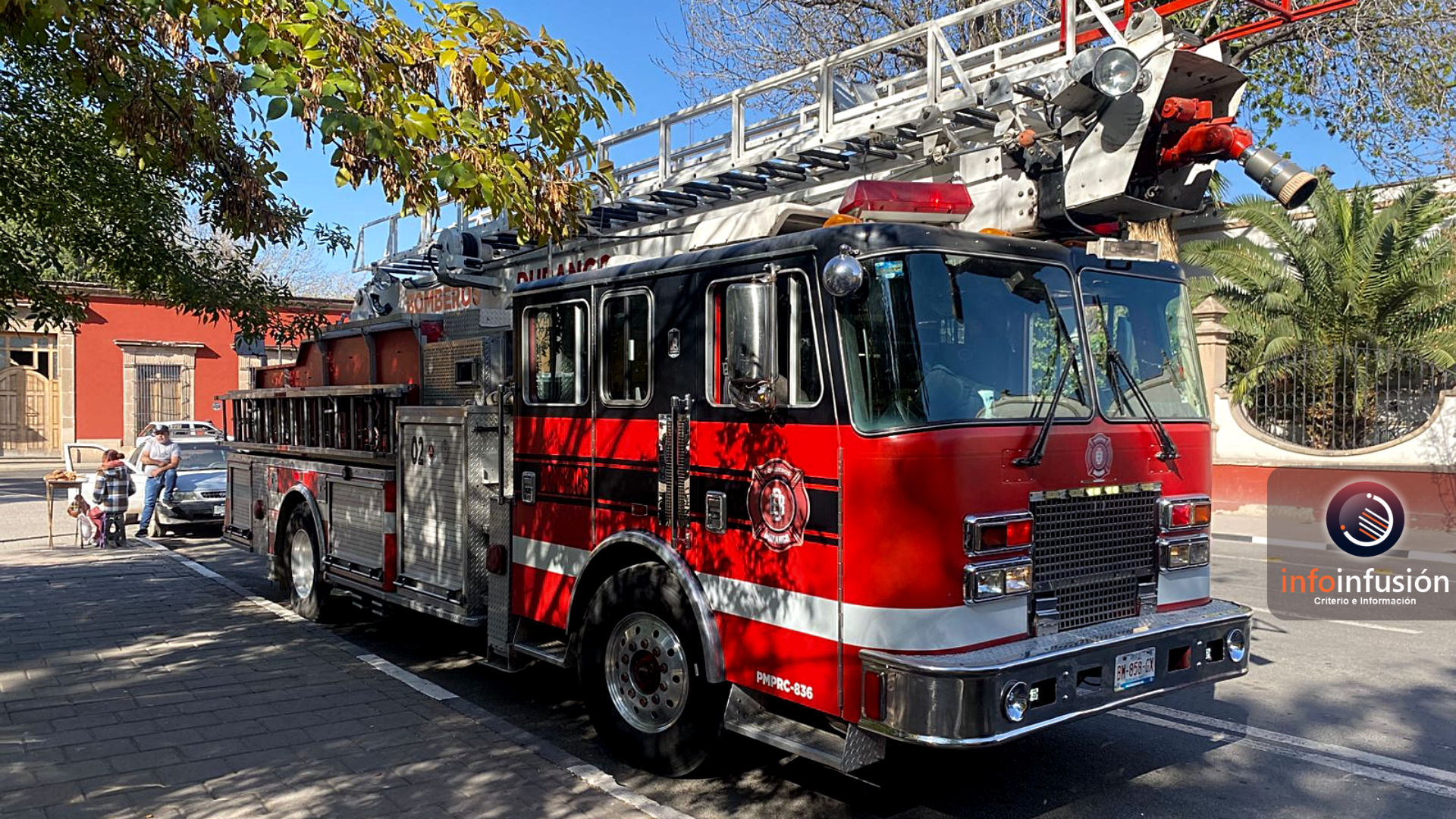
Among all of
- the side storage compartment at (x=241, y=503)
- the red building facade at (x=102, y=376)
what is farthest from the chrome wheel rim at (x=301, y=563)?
the red building facade at (x=102, y=376)

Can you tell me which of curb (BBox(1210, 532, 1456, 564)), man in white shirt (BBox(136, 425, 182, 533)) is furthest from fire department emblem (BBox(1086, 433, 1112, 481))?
man in white shirt (BBox(136, 425, 182, 533))

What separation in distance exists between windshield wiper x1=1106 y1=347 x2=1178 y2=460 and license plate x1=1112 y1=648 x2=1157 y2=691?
95 centimetres

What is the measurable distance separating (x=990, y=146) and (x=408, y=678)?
5026mm

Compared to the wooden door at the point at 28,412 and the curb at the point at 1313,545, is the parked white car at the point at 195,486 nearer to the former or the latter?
the curb at the point at 1313,545

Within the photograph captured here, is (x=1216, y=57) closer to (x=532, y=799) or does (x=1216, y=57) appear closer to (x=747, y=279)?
(x=747, y=279)

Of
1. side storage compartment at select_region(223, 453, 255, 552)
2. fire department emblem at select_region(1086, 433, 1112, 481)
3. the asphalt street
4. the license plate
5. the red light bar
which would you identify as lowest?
the asphalt street

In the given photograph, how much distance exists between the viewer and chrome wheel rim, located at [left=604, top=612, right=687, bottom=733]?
523 centimetres

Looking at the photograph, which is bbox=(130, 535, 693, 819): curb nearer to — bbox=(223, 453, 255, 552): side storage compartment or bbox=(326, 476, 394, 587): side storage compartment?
bbox=(326, 476, 394, 587): side storage compartment

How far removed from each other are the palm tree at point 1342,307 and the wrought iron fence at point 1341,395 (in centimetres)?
2

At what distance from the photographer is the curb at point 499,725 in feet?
16.2

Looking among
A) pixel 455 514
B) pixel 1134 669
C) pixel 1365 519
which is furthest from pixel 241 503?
pixel 1365 519

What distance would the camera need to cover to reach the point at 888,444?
4305mm

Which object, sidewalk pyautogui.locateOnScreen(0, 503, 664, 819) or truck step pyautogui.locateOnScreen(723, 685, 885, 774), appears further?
sidewalk pyautogui.locateOnScreen(0, 503, 664, 819)

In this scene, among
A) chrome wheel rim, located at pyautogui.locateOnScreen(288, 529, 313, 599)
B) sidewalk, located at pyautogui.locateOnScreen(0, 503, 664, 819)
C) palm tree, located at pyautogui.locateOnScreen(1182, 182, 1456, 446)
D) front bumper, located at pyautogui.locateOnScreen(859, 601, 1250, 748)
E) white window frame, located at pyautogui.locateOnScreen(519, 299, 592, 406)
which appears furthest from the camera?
palm tree, located at pyautogui.locateOnScreen(1182, 182, 1456, 446)
